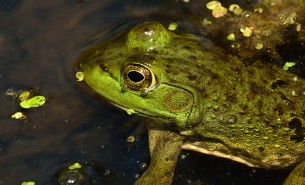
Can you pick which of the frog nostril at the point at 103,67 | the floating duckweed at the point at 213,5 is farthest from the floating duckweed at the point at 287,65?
the frog nostril at the point at 103,67

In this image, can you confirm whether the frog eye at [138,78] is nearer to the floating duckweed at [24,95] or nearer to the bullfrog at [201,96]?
the bullfrog at [201,96]

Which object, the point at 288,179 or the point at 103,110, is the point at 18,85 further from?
the point at 288,179

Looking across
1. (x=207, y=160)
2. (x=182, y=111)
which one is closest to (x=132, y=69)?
(x=182, y=111)

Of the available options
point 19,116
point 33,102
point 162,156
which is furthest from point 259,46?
point 19,116

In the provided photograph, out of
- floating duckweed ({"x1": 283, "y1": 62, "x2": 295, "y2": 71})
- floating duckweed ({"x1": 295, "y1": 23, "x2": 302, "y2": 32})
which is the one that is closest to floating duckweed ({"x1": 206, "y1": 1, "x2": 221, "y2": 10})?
floating duckweed ({"x1": 295, "y1": 23, "x2": 302, "y2": 32})

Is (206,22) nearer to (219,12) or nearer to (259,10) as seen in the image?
(219,12)

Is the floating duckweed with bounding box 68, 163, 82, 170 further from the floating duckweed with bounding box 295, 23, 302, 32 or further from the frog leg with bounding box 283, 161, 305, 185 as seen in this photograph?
the floating duckweed with bounding box 295, 23, 302, 32
